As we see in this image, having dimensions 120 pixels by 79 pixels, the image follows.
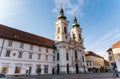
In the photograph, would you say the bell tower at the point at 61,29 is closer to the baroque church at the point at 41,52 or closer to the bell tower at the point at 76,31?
the baroque church at the point at 41,52

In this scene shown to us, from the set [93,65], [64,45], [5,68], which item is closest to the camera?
[5,68]

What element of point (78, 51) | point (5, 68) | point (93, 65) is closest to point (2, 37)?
point (5, 68)

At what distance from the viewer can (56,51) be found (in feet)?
128

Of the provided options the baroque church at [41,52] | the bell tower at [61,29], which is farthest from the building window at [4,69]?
the bell tower at [61,29]

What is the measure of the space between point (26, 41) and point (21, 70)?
26.4ft

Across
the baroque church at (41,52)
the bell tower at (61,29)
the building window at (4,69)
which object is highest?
the bell tower at (61,29)

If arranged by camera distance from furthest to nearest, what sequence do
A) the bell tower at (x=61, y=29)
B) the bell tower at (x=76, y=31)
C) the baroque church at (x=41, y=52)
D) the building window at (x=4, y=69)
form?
the bell tower at (x=76, y=31)
the bell tower at (x=61, y=29)
the baroque church at (x=41, y=52)
the building window at (x=4, y=69)

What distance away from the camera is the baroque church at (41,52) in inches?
1047

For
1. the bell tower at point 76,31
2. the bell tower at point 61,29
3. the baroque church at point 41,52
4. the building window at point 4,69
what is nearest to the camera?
the building window at point 4,69

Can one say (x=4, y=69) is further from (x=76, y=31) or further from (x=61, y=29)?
(x=76, y=31)

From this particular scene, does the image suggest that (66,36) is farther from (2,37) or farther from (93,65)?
(93,65)

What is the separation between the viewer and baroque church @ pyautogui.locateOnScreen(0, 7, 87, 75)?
26606 millimetres

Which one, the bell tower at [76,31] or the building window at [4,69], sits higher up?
the bell tower at [76,31]

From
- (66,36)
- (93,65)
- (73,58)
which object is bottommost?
(93,65)
